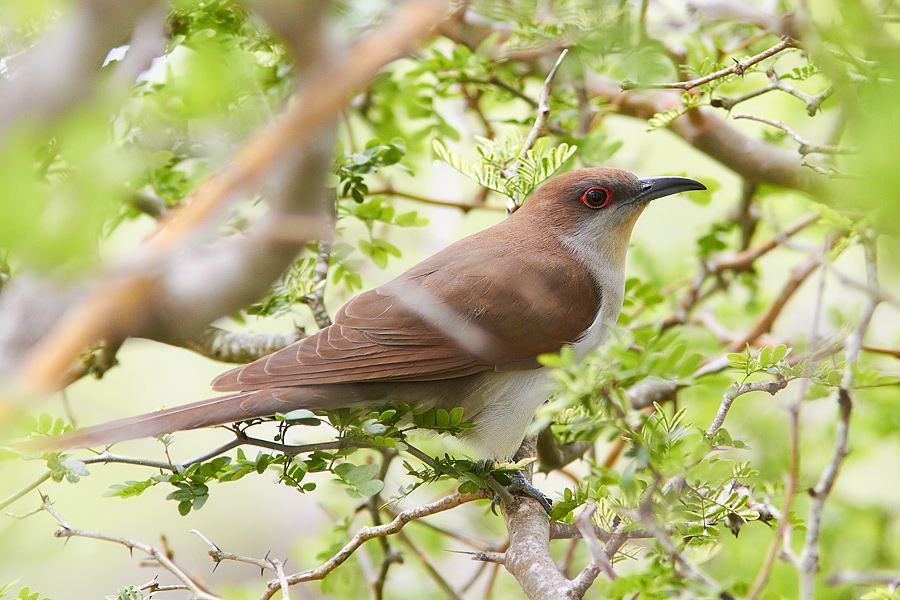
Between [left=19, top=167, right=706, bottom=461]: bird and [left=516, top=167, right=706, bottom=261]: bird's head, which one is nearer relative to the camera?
[left=19, top=167, right=706, bottom=461]: bird

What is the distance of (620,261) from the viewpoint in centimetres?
354

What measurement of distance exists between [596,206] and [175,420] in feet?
7.12

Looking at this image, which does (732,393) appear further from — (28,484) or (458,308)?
(28,484)

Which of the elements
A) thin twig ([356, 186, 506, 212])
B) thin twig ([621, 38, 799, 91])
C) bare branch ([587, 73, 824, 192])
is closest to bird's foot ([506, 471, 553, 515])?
thin twig ([356, 186, 506, 212])

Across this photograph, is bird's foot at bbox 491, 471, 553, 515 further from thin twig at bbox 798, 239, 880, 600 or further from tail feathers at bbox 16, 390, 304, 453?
thin twig at bbox 798, 239, 880, 600

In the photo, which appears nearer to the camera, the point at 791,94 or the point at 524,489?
the point at 791,94

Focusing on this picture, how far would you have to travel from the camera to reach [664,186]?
3.39 m

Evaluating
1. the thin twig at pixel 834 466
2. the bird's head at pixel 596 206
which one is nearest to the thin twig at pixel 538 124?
the bird's head at pixel 596 206

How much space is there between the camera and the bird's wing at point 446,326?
2836 mm

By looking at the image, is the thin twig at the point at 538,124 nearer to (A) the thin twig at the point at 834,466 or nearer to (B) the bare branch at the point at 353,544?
(B) the bare branch at the point at 353,544

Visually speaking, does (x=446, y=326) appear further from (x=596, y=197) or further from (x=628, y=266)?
(x=628, y=266)

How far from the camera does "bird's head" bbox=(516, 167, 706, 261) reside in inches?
137

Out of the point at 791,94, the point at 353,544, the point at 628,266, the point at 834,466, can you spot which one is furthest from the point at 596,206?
the point at 834,466

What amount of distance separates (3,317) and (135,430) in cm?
124
